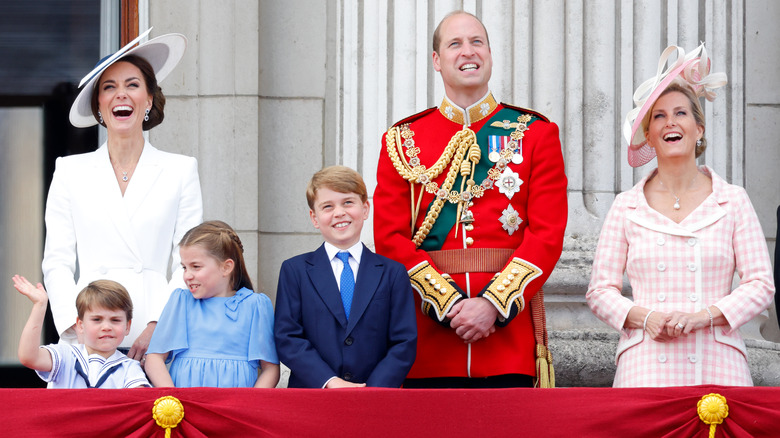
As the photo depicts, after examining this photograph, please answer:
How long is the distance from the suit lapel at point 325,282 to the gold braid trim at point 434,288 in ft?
0.91

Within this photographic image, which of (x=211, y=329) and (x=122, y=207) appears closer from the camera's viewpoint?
(x=211, y=329)

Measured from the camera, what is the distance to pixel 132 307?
3846 mm

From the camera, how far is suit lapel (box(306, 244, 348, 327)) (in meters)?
Result: 3.75

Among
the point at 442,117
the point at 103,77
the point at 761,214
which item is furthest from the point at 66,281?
the point at 761,214

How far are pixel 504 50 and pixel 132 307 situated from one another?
89.7 inches

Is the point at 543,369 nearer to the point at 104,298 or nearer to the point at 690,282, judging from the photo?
the point at 690,282

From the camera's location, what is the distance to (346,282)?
12.6 feet

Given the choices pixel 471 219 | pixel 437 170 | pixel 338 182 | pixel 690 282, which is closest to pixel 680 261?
pixel 690 282

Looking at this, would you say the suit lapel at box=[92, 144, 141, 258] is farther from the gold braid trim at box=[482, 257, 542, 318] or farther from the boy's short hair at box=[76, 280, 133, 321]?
the gold braid trim at box=[482, 257, 542, 318]

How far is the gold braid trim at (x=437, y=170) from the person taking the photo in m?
4.09

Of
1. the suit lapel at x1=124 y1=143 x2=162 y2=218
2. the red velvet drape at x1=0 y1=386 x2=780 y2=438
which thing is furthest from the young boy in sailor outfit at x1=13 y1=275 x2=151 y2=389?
the red velvet drape at x1=0 y1=386 x2=780 y2=438

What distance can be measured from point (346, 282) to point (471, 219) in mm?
514

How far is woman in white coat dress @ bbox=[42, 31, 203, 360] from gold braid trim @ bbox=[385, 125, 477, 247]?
0.74 metres

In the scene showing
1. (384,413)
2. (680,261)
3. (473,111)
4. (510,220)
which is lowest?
(384,413)
